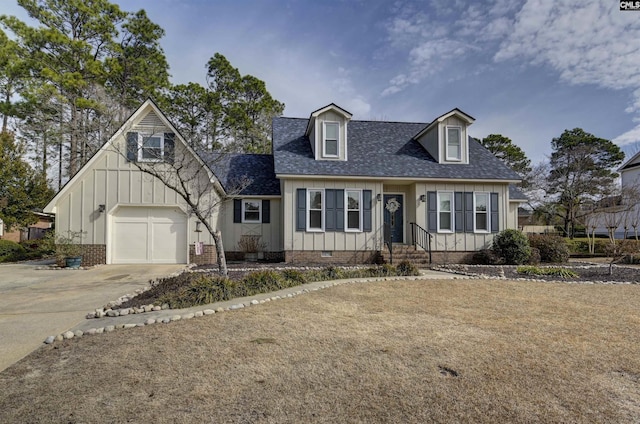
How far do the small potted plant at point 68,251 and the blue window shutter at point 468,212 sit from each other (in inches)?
601

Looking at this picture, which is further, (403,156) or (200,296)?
(403,156)

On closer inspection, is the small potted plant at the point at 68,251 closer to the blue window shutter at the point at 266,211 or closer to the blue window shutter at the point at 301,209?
the blue window shutter at the point at 266,211

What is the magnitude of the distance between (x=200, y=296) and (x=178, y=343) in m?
2.17

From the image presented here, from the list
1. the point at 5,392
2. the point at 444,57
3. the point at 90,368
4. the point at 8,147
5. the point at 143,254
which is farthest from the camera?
the point at 8,147

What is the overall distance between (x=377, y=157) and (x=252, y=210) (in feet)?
20.2

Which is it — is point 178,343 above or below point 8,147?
below

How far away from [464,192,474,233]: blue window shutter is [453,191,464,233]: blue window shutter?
174mm

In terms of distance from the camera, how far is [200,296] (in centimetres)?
639

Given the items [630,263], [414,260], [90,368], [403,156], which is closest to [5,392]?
[90,368]

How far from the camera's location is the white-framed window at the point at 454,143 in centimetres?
1490

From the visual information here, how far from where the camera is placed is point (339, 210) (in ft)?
44.9

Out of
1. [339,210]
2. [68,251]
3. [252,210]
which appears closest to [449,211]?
[339,210]

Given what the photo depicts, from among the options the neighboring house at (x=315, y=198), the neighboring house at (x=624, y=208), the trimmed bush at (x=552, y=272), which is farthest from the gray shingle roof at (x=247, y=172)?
the neighboring house at (x=624, y=208)

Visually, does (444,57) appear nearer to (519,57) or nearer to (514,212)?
(519,57)
